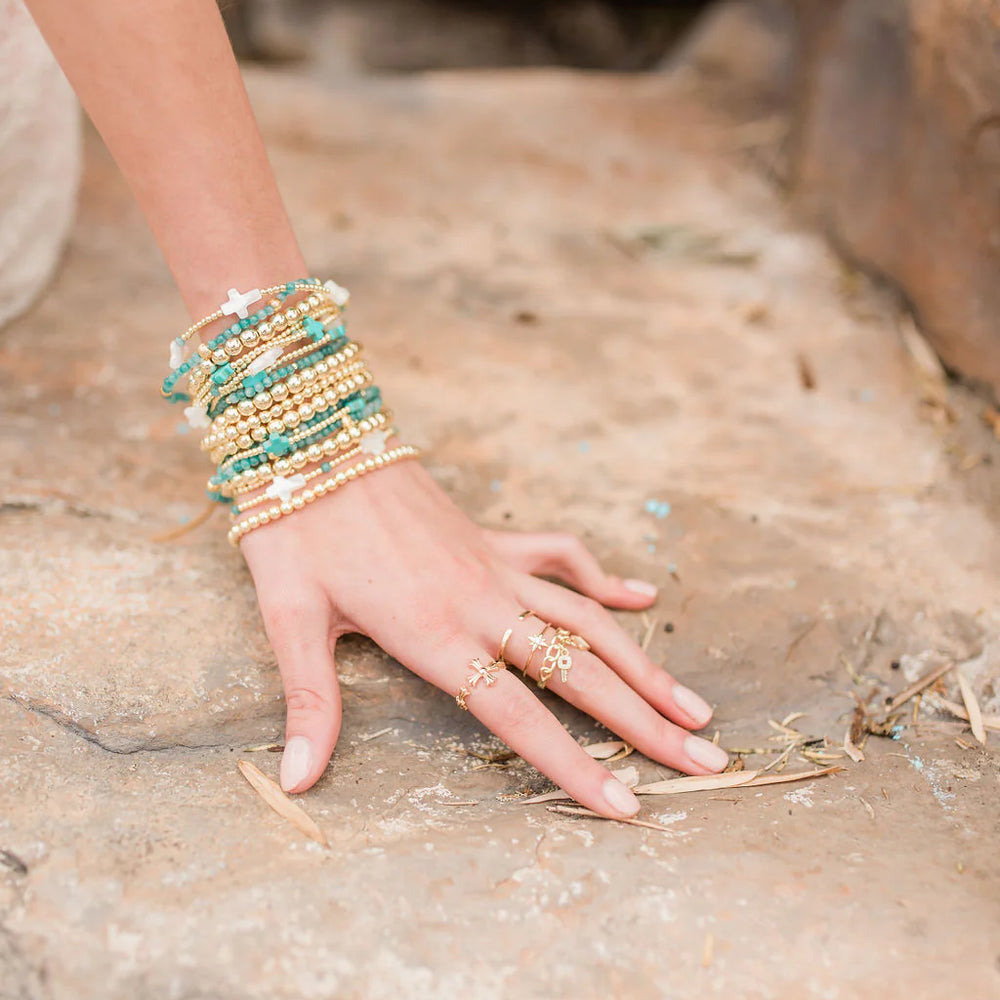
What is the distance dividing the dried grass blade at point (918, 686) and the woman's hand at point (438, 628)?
13.7 inches

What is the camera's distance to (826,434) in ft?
7.30

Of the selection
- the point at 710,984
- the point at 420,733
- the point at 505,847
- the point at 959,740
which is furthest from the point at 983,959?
the point at 420,733

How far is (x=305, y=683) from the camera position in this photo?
1.46m

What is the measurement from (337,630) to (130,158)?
81 centimetres

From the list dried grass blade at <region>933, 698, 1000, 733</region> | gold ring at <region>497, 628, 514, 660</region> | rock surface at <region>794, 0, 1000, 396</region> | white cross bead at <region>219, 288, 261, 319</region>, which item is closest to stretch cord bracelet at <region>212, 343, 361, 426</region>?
white cross bead at <region>219, 288, 261, 319</region>

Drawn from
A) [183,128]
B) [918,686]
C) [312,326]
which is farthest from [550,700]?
[183,128]

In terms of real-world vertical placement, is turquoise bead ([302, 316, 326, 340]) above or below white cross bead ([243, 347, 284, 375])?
above

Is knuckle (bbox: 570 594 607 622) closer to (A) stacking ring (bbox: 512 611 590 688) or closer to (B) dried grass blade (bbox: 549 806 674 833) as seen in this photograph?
(A) stacking ring (bbox: 512 611 590 688)

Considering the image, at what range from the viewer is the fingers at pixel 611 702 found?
1479mm

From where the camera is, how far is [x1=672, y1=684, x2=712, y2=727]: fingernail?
1.55m

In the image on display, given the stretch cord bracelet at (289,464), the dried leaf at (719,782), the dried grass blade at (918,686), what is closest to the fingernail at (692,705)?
the dried leaf at (719,782)

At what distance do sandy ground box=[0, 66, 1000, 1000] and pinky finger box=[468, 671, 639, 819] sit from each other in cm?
5

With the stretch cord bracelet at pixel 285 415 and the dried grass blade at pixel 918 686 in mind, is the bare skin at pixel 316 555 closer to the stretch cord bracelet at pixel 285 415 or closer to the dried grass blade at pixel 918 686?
the stretch cord bracelet at pixel 285 415

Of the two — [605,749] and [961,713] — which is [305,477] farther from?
[961,713]
